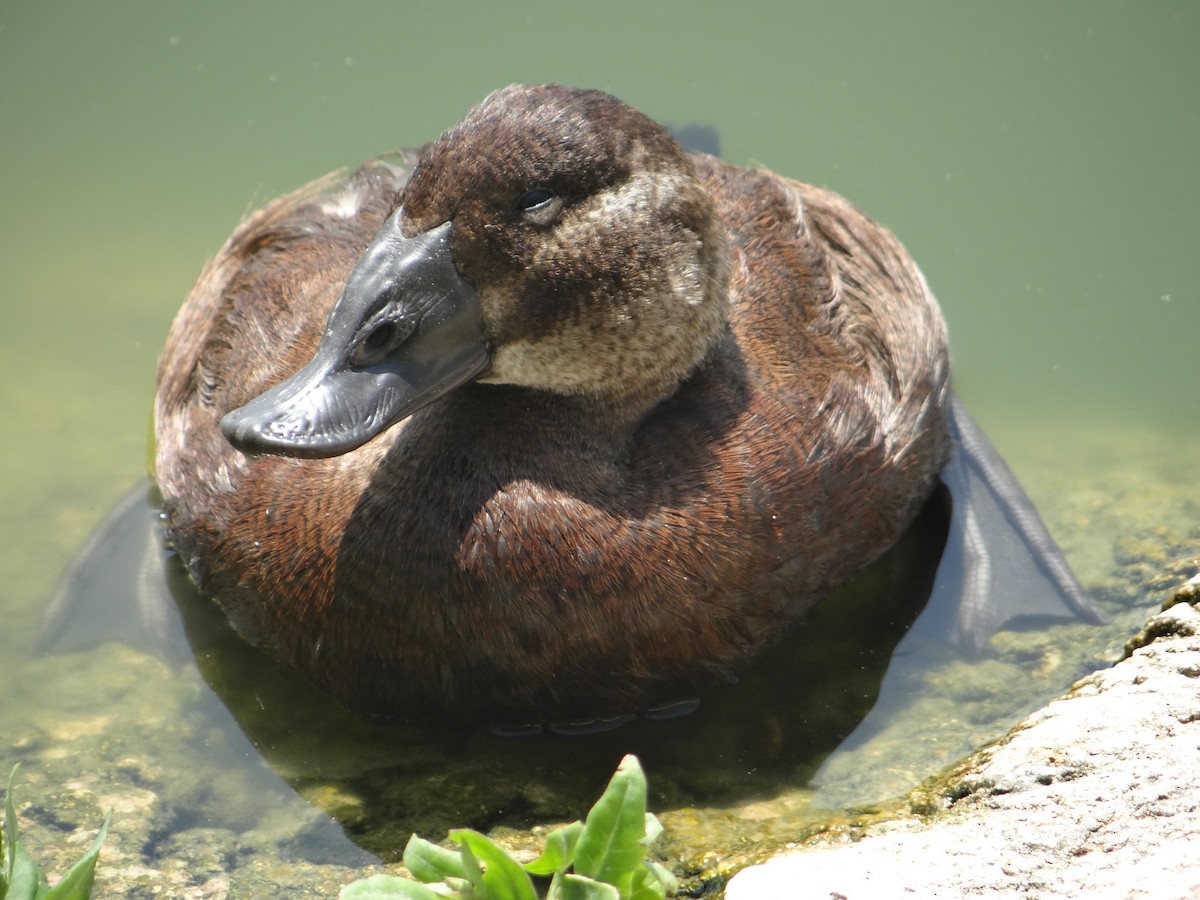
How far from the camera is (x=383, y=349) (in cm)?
288

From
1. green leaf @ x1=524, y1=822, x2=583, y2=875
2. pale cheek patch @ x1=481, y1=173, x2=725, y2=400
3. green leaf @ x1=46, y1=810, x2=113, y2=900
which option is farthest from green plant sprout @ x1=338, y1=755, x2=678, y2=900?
pale cheek patch @ x1=481, y1=173, x2=725, y2=400

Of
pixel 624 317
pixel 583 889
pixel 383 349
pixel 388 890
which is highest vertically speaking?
pixel 383 349

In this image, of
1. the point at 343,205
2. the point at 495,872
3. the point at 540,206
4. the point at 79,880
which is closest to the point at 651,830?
the point at 495,872

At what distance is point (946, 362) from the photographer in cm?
415

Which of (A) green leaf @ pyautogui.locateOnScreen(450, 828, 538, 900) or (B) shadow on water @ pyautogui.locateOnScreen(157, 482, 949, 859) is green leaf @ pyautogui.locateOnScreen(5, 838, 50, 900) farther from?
(B) shadow on water @ pyautogui.locateOnScreen(157, 482, 949, 859)

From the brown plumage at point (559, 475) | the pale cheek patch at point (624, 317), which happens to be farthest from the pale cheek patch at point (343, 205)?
the pale cheek patch at point (624, 317)

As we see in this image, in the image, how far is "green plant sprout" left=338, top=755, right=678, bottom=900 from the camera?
210 centimetres

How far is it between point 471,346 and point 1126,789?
1.59 meters

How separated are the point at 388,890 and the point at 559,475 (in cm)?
124

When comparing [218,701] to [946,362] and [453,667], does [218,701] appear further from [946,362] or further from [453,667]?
[946,362]

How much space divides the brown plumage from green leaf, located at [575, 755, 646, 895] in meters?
0.93

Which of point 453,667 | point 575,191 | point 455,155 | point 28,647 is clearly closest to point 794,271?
point 575,191

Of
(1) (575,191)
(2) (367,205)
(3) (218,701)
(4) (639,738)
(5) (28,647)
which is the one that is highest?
(2) (367,205)

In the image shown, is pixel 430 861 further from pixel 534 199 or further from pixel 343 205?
pixel 343 205
